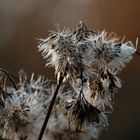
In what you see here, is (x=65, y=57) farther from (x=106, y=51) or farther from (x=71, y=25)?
(x=71, y=25)

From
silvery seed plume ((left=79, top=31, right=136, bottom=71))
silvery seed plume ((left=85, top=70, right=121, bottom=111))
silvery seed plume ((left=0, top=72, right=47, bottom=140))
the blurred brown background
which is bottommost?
silvery seed plume ((left=0, top=72, right=47, bottom=140))

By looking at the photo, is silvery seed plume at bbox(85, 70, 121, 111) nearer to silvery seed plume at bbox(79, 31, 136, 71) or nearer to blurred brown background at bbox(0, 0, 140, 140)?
silvery seed plume at bbox(79, 31, 136, 71)

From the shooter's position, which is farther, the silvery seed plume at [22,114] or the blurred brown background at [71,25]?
the blurred brown background at [71,25]

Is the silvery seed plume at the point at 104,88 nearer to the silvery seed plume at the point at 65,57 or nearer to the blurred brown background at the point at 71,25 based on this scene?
the silvery seed plume at the point at 65,57

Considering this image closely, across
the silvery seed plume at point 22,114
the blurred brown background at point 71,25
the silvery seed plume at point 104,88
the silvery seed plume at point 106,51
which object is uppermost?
the blurred brown background at point 71,25

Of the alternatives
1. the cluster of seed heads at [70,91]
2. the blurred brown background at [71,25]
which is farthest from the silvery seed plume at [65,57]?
the blurred brown background at [71,25]

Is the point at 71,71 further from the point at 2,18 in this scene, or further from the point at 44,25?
the point at 2,18

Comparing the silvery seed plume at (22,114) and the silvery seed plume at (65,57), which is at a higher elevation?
the silvery seed plume at (65,57)

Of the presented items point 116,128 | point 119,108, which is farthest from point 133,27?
point 116,128

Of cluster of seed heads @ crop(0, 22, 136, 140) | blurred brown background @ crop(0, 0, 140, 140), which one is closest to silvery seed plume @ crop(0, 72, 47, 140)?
cluster of seed heads @ crop(0, 22, 136, 140)
